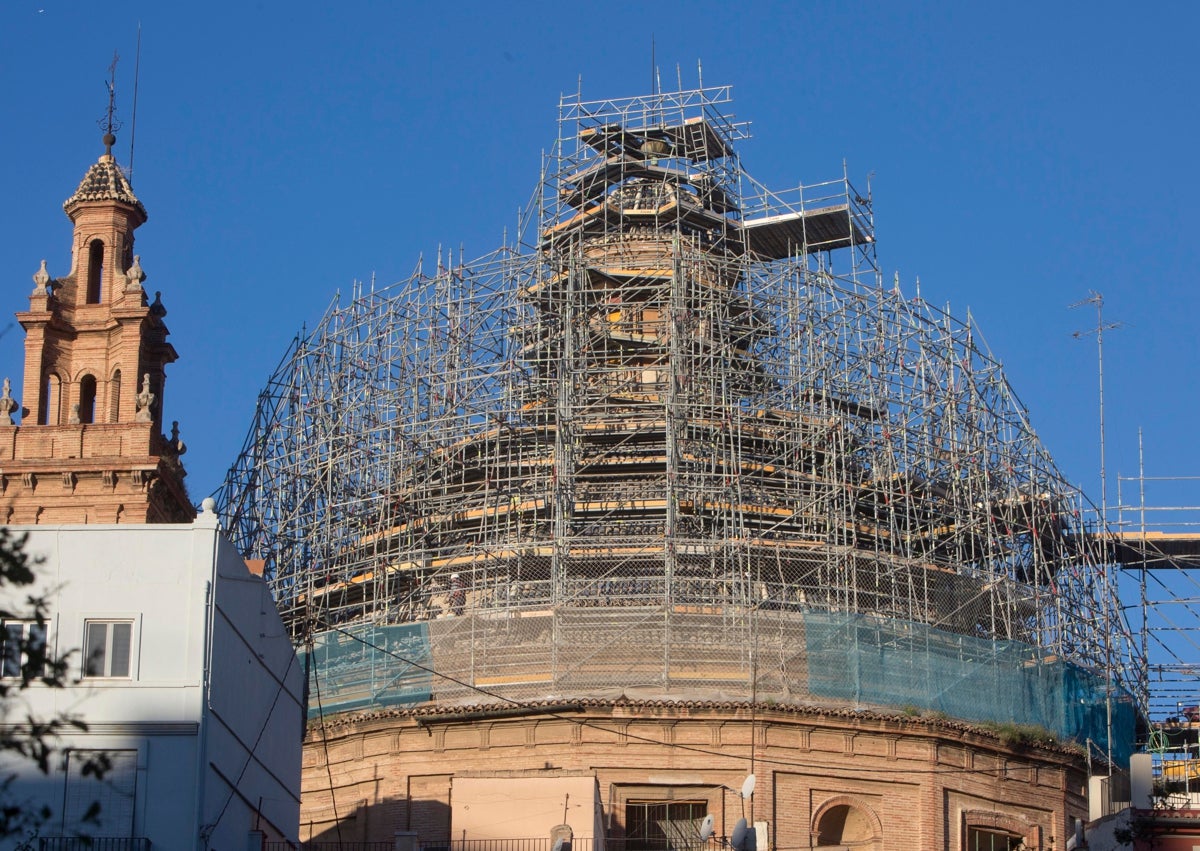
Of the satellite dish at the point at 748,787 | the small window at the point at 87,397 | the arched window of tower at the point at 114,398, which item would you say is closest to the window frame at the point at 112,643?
the satellite dish at the point at 748,787

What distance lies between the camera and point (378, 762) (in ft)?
164

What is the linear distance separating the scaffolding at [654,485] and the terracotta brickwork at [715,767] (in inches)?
26.9

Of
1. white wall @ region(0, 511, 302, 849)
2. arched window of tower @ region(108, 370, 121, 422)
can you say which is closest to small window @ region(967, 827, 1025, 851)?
white wall @ region(0, 511, 302, 849)

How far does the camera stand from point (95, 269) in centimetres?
5581

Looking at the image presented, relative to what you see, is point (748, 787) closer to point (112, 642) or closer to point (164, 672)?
point (164, 672)

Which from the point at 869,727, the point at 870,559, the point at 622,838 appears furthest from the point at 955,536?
the point at 622,838

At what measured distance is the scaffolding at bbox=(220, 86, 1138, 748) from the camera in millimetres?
50375

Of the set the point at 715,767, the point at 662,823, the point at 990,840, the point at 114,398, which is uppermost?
the point at 114,398

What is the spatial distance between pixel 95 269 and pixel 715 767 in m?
18.0

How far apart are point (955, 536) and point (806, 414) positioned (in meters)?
4.10

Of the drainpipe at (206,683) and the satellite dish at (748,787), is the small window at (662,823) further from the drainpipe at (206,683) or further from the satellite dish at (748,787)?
the drainpipe at (206,683)

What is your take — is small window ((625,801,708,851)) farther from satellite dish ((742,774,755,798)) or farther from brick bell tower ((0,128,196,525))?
brick bell tower ((0,128,196,525))

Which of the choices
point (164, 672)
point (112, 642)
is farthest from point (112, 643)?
point (164, 672)

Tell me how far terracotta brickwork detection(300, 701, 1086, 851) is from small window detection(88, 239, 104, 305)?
37.3ft
